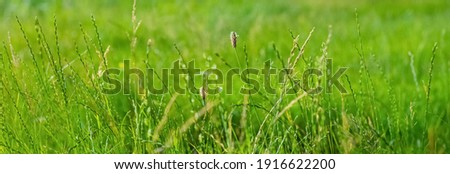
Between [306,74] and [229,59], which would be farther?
[229,59]

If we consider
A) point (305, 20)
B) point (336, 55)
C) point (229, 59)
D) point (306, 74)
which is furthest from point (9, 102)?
point (305, 20)

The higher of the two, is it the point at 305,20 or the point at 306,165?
the point at 305,20

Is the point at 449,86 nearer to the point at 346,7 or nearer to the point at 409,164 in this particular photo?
the point at 409,164

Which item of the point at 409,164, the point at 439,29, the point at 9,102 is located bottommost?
the point at 409,164

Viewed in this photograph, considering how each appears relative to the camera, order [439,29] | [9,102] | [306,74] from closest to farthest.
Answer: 1. [306,74]
2. [9,102]
3. [439,29]

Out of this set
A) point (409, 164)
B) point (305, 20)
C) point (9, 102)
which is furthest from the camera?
point (305, 20)

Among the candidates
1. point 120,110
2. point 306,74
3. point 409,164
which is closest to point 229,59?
point 120,110

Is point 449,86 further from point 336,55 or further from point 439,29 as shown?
point 439,29
